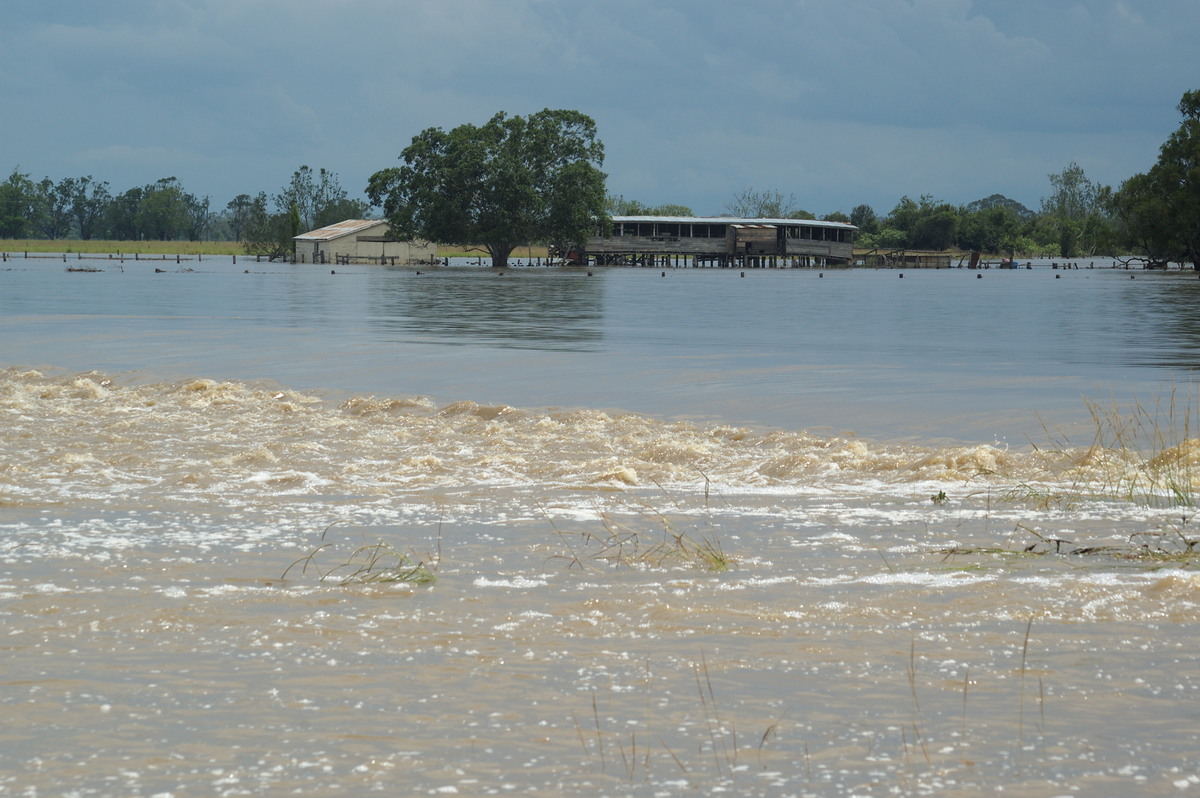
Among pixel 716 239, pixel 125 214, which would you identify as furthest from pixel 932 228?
pixel 125 214

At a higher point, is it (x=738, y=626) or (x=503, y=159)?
(x=503, y=159)

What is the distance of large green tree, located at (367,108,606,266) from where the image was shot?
81500mm

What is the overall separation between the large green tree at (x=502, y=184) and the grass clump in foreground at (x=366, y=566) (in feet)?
246

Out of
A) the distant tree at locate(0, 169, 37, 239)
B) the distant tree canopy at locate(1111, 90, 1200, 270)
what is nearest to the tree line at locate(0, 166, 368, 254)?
the distant tree at locate(0, 169, 37, 239)

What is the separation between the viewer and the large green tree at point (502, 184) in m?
81.5

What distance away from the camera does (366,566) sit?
6.07m

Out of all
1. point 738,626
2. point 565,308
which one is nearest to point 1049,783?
point 738,626

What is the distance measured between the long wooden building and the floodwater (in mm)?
86295

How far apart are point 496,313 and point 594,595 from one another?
29.4 meters

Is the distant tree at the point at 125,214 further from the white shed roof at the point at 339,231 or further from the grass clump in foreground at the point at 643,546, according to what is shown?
the grass clump in foreground at the point at 643,546

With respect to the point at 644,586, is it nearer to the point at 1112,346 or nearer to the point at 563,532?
the point at 563,532

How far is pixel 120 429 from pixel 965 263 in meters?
136

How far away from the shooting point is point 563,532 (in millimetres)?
6988

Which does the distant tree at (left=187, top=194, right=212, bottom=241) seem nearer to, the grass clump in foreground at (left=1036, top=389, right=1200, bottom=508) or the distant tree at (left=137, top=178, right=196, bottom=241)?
the distant tree at (left=137, top=178, right=196, bottom=241)
